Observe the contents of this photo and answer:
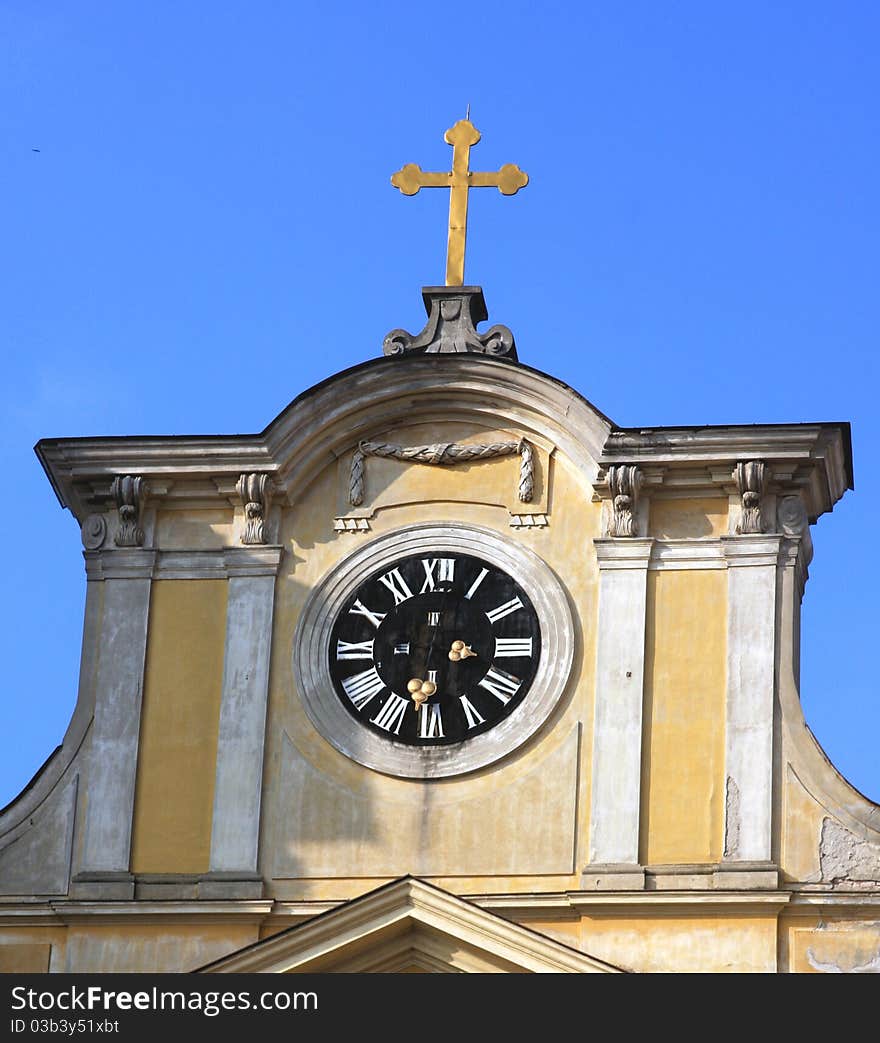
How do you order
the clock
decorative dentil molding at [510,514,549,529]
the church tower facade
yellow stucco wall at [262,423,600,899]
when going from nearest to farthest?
the church tower facade
yellow stucco wall at [262,423,600,899]
the clock
decorative dentil molding at [510,514,549,529]

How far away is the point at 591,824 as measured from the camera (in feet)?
81.7

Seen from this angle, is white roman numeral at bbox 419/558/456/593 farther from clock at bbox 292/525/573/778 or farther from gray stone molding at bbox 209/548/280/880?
A: gray stone molding at bbox 209/548/280/880

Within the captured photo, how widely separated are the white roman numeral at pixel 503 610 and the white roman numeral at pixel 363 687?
2.41ft

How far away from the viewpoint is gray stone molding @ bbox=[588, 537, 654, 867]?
24812mm

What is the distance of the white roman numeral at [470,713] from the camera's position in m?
25.3

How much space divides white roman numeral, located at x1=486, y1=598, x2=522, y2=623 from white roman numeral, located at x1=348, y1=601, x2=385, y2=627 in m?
0.64

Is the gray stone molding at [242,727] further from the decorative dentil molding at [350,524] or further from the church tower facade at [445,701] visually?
the decorative dentil molding at [350,524]

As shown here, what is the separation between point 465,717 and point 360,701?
64 centimetres

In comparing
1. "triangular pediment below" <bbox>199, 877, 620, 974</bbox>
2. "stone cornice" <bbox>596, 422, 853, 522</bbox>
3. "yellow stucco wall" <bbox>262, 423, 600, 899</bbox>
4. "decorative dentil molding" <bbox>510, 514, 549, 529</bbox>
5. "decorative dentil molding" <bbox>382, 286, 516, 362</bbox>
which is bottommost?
"triangular pediment below" <bbox>199, 877, 620, 974</bbox>

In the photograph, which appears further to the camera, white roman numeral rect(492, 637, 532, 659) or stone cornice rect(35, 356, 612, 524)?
stone cornice rect(35, 356, 612, 524)

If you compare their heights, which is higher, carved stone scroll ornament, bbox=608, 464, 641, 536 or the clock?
carved stone scroll ornament, bbox=608, 464, 641, 536

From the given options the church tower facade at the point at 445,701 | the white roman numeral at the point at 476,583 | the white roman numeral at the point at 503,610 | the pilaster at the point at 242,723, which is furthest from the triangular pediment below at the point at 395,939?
the white roman numeral at the point at 476,583

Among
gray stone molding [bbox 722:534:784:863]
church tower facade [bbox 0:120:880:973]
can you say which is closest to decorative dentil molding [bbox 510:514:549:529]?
church tower facade [bbox 0:120:880:973]
